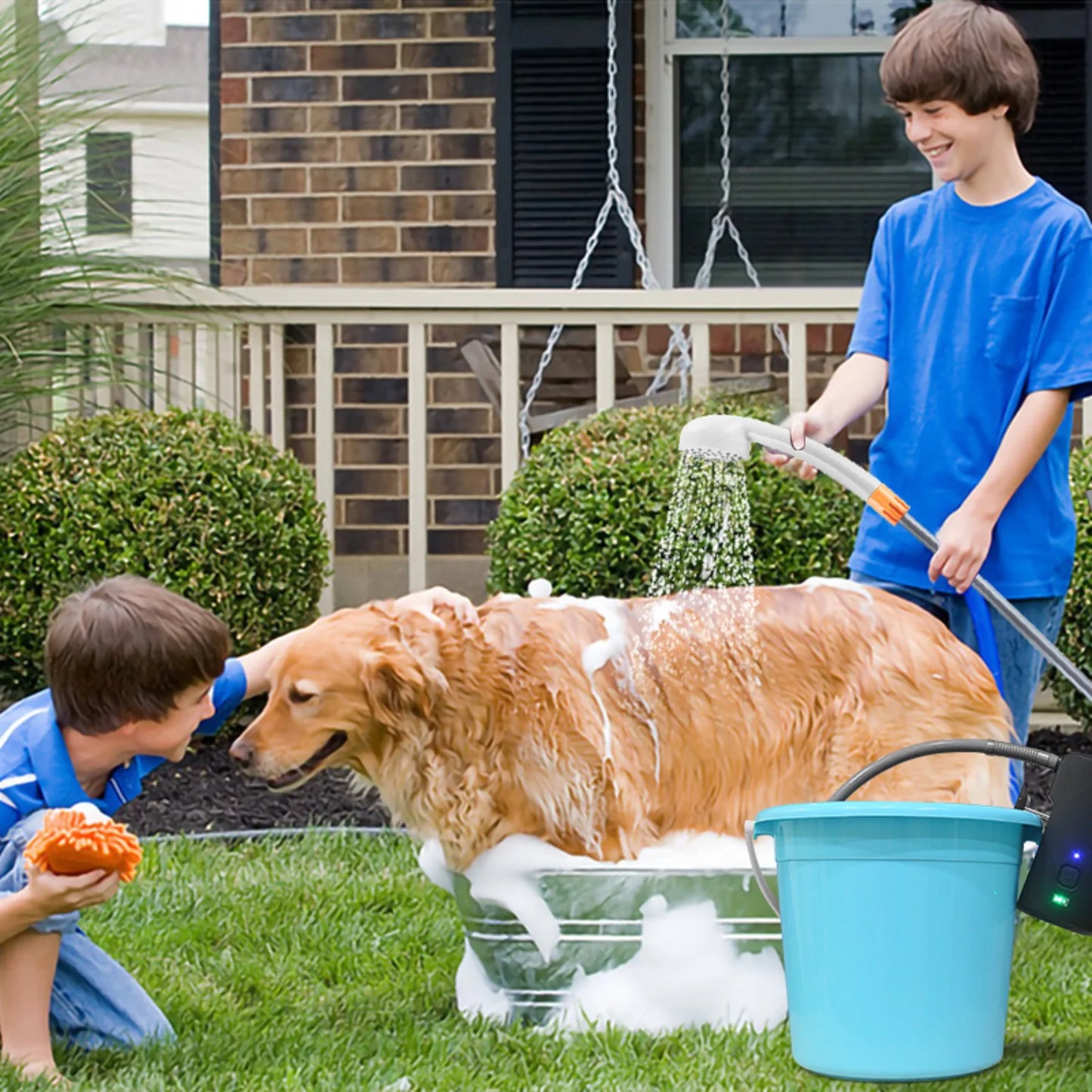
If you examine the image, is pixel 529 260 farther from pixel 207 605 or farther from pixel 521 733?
pixel 521 733

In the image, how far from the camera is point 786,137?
7523 mm

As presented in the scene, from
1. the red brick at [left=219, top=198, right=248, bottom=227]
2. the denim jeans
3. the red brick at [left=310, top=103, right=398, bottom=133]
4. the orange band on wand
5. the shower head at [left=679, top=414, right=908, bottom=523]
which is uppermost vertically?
the red brick at [left=310, top=103, right=398, bottom=133]

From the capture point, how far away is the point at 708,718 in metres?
2.96

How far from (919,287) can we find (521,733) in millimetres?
1117

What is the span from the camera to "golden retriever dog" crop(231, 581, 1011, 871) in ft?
9.43

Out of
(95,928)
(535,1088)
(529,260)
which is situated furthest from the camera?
(529,260)

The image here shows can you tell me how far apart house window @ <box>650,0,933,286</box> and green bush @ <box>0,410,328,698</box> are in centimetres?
300

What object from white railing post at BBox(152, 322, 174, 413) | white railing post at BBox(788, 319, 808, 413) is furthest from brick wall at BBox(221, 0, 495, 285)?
white railing post at BBox(788, 319, 808, 413)

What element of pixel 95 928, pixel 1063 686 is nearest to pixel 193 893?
pixel 95 928

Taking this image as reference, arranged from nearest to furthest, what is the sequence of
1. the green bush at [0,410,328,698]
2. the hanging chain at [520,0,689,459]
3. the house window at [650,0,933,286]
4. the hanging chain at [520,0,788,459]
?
the green bush at [0,410,328,698], the hanging chain at [520,0,788,459], the hanging chain at [520,0,689,459], the house window at [650,0,933,286]

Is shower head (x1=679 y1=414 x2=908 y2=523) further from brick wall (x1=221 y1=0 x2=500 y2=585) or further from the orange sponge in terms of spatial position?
brick wall (x1=221 y1=0 x2=500 y2=585)

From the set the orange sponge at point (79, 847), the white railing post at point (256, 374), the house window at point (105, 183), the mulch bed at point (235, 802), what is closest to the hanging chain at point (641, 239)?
the white railing post at point (256, 374)

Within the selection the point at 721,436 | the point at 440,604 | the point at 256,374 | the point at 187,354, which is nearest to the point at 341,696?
the point at 440,604

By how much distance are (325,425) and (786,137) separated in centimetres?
295
